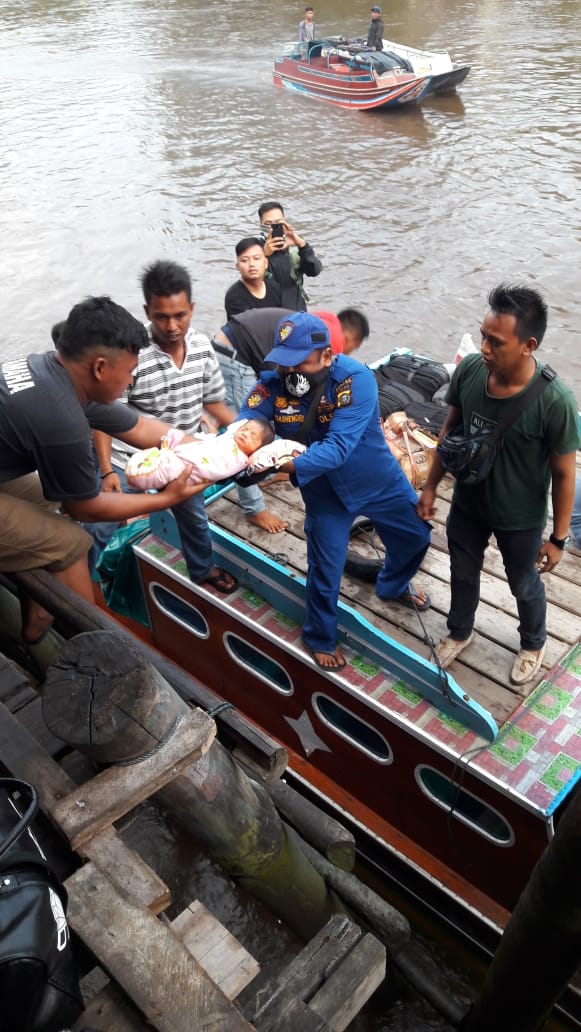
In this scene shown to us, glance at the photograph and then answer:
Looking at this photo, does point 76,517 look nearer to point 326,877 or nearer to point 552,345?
point 326,877

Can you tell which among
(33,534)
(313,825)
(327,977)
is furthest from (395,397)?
(327,977)

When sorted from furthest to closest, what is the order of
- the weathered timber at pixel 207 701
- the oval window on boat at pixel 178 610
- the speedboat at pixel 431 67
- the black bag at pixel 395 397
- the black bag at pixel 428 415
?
the speedboat at pixel 431 67 < the black bag at pixel 395 397 < the black bag at pixel 428 415 < the oval window on boat at pixel 178 610 < the weathered timber at pixel 207 701

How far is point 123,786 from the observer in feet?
6.84

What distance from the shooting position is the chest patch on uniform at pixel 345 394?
11.4 feet

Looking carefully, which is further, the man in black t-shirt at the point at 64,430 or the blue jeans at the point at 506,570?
the blue jeans at the point at 506,570

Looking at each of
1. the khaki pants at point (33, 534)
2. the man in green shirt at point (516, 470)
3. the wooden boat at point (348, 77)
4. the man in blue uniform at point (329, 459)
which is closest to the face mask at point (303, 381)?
the man in blue uniform at point (329, 459)

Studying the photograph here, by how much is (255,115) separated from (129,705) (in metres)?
22.8

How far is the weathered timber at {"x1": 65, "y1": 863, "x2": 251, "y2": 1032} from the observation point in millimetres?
1778

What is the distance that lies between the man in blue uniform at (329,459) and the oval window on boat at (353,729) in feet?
1.21

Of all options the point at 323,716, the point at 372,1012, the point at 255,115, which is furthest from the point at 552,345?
the point at 255,115

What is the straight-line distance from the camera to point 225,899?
339 centimetres

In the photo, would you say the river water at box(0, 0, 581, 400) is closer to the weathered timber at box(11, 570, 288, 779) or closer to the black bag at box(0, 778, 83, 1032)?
the weathered timber at box(11, 570, 288, 779)

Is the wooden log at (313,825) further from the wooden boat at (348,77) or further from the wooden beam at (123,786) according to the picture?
the wooden boat at (348,77)

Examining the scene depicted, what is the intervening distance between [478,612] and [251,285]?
2935mm
